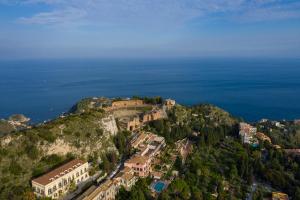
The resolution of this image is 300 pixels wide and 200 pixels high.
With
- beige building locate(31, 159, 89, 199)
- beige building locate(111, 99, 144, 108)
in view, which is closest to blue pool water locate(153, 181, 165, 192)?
beige building locate(31, 159, 89, 199)

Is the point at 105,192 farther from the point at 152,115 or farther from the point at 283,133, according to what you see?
the point at 283,133

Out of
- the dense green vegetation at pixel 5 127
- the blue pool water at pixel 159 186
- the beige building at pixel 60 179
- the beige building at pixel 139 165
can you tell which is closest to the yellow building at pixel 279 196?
the blue pool water at pixel 159 186

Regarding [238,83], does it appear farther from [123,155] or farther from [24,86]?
[123,155]

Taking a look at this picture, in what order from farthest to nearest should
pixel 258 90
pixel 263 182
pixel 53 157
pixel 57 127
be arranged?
pixel 258 90
pixel 263 182
pixel 57 127
pixel 53 157

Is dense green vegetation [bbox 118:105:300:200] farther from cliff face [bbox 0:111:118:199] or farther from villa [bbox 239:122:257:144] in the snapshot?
cliff face [bbox 0:111:118:199]

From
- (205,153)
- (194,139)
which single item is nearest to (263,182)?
(205,153)

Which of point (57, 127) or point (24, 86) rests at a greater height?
point (57, 127)

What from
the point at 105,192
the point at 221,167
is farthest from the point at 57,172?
the point at 221,167

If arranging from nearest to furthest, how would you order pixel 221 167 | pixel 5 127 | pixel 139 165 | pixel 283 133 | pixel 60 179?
pixel 60 179, pixel 139 165, pixel 221 167, pixel 283 133, pixel 5 127
